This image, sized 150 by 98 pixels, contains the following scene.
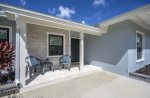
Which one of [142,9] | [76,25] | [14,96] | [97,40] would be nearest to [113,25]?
[97,40]

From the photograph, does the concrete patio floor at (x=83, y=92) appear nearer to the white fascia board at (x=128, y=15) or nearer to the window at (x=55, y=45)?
the window at (x=55, y=45)

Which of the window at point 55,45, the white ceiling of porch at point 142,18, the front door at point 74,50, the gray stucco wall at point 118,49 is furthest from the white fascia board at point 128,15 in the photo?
the window at point 55,45

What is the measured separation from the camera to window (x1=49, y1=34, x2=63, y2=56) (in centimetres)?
645

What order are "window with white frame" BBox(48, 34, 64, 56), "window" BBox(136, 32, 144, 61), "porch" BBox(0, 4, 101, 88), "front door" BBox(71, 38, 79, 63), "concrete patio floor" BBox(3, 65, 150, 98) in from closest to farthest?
"concrete patio floor" BBox(3, 65, 150, 98) < "porch" BBox(0, 4, 101, 88) < "window with white frame" BBox(48, 34, 64, 56) < "window" BBox(136, 32, 144, 61) < "front door" BBox(71, 38, 79, 63)

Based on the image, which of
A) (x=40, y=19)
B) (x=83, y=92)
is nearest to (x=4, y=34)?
(x=40, y=19)

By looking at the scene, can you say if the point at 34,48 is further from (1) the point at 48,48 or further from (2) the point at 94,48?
(2) the point at 94,48

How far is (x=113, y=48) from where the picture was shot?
6.13m

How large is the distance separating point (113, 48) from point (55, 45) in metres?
3.44

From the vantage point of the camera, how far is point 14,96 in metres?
3.17

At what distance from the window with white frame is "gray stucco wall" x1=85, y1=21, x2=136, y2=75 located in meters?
2.20

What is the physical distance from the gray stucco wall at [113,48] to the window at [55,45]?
2.20 m

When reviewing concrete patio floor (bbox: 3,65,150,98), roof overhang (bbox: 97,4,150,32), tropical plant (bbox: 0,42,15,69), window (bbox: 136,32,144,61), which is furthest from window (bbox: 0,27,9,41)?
window (bbox: 136,32,144,61)

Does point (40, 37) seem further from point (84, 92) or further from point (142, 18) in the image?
point (142, 18)

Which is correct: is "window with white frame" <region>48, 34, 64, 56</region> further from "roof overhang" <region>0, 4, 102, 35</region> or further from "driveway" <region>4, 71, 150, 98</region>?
"driveway" <region>4, 71, 150, 98</region>
